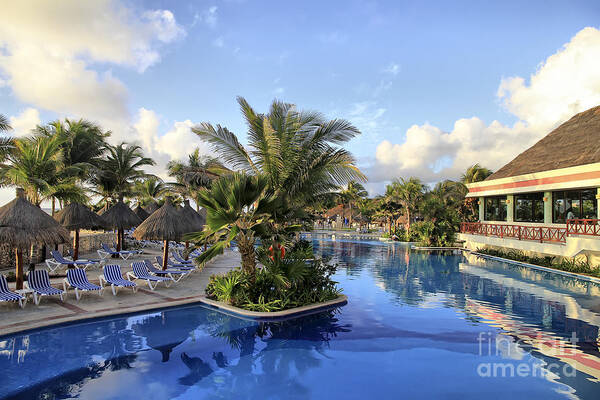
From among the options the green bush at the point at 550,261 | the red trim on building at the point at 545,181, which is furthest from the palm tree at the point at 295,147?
the red trim on building at the point at 545,181

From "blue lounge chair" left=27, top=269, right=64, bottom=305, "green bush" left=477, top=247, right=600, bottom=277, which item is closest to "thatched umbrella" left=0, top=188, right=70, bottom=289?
"blue lounge chair" left=27, top=269, right=64, bottom=305

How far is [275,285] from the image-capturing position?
934cm

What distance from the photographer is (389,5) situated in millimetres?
13180

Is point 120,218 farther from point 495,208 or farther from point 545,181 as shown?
point 495,208

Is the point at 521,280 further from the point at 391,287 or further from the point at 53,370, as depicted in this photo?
the point at 53,370

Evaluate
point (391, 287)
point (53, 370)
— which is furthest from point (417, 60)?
point (53, 370)

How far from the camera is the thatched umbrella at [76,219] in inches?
615

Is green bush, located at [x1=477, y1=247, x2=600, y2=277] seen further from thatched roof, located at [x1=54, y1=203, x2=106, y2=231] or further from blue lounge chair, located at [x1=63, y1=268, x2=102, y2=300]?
thatched roof, located at [x1=54, y1=203, x2=106, y2=231]

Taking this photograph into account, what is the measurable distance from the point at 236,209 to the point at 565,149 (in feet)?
72.8

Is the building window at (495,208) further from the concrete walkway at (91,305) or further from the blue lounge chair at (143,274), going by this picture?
the blue lounge chair at (143,274)

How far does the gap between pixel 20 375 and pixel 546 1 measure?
69.1ft

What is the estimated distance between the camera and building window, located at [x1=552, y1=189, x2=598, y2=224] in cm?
1855

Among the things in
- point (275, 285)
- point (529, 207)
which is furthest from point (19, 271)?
point (529, 207)

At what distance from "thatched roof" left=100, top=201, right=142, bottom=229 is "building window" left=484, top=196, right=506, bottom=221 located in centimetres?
2458
